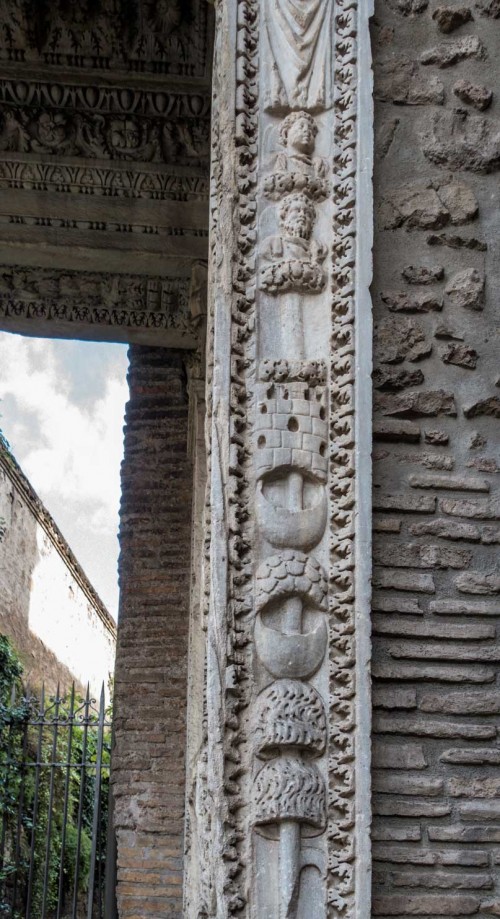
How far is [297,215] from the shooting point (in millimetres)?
3393

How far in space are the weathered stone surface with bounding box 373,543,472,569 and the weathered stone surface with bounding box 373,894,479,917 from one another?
90 cm

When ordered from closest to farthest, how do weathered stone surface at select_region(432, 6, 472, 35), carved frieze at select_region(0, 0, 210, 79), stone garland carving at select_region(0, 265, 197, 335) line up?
weathered stone surface at select_region(432, 6, 472, 35)
carved frieze at select_region(0, 0, 210, 79)
stone garland carving at select_region(0, 265, 197, 335)

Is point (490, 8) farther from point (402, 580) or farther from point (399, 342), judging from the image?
point (402, 580)

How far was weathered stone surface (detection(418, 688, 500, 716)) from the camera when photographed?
124 inches

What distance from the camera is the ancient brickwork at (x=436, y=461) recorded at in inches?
120

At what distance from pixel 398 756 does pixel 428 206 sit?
170 cm

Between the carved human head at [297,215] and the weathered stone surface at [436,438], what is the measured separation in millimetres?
706

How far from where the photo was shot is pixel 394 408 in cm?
340

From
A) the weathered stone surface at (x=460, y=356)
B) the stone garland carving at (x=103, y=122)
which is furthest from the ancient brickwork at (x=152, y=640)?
the weathered stone surface at (x=460, y=356)

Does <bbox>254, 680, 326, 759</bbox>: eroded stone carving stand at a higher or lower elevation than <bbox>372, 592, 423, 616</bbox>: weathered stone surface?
lower

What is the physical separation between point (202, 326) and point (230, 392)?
141 inches

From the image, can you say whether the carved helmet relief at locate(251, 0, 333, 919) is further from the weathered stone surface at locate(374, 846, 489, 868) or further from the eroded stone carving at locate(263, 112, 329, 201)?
the weathered stone surface at locate(374, 846, 489, 868)

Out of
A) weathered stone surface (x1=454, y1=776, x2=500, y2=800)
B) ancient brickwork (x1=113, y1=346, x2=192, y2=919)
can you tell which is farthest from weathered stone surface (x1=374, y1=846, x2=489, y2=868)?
ancient brickwork (x1=113, y1=346, x2=192, y2=919)

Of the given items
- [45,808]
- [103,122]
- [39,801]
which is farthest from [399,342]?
[45,808]
